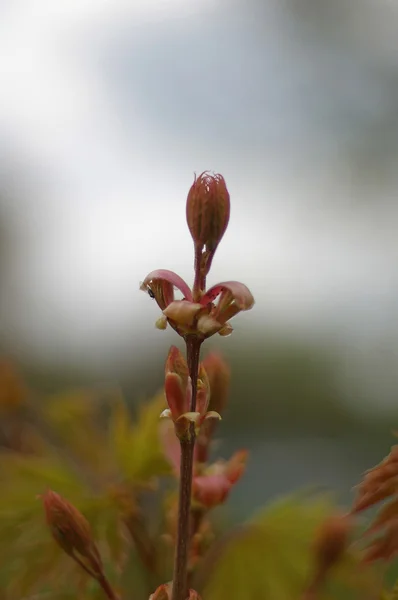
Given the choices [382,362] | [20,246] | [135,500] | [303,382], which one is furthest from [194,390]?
[20,246]

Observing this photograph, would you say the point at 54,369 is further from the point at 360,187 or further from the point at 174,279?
the point at 174,279

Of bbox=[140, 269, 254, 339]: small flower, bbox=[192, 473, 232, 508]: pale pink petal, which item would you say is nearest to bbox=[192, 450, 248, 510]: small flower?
bbox=[192, 473, 232, 508]: pale pink petal

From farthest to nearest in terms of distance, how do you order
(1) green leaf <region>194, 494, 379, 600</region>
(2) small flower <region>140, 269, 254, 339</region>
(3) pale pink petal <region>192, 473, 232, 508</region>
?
(1) green leaf <region>194, 494, 379, 600</region> → (3) pale pink petal <region>192, 473, 232, 508</region> → (2) small flower <region>140, 269, 254, 339</region>

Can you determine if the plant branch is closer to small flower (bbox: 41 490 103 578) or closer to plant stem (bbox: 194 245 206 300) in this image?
plant stem (bbox: 194 245 206 300)

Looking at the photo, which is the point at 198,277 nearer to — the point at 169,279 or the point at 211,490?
the point at 169,279

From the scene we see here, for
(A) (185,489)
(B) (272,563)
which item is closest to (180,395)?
(A) (185,489)
